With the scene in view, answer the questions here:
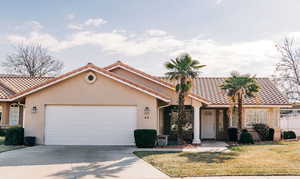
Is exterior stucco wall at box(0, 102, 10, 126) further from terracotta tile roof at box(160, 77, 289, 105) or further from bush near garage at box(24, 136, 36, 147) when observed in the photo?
terracotta tile roof at box(160, 77, 289, 105)

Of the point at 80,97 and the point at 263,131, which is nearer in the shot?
the point at 80,97

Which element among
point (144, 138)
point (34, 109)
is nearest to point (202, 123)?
point (144, 138)

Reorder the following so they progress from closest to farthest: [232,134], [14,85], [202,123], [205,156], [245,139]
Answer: [205,156]
[245,139]
[232,134]
[202,123]
[14,85]

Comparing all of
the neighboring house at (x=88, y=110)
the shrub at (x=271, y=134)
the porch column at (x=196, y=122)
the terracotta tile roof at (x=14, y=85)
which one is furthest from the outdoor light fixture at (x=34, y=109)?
the shrub at (x=271, y=134)

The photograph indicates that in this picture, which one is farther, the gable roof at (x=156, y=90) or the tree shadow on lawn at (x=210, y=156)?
the gable roof at (x=156, y=90)

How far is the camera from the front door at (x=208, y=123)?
2491 centimetres

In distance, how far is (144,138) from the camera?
18.2 metres

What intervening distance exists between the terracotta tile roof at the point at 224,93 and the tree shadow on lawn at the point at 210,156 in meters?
7.16

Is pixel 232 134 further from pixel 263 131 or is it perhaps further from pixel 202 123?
pixel 202 123

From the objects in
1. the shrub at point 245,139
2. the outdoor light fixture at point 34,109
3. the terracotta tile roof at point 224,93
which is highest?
the terracotta tile roof at point 224,93

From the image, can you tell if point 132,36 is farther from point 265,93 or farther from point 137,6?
point 265,93

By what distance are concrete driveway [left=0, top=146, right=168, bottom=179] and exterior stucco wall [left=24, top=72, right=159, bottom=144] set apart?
2.86 m

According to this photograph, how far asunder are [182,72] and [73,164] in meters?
9.44

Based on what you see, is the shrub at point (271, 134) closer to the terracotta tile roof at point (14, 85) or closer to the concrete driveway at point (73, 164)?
the concrete driveway at point (73, 164)
